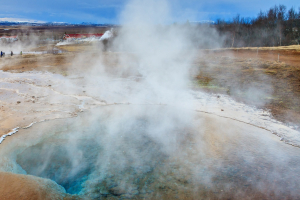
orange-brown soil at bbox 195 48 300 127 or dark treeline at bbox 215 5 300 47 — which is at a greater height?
dark treeline at bbox 215 5 300 47

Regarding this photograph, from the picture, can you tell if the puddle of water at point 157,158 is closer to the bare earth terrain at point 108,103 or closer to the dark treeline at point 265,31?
the bare earth terrain at point 108,103

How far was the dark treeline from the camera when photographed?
21062mm

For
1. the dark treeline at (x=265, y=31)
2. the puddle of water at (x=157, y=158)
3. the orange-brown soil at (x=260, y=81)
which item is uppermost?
the dark treeline at (x=265, y=31)

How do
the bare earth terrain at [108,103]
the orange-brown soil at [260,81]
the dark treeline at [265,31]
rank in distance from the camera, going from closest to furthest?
the bare earth terrain at [108,103] < the orange-brown soil at [260,81] < the dark treeline at [265,31]

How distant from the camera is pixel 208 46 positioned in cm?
1877

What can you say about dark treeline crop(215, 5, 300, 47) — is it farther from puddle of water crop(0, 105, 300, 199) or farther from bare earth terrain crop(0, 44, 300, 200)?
puddle of water crop(0, 105, 300, 199)

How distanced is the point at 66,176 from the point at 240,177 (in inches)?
100

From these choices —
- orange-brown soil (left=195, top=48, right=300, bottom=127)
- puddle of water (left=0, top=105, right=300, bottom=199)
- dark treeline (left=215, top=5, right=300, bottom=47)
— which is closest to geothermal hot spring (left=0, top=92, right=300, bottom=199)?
puddle of water (left=0, top=105, right=300, bottom=199)

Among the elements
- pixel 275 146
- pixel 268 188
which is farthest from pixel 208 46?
pixel 268 188

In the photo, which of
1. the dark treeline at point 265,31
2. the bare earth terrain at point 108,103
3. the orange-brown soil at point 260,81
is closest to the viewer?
the bare earth terrain at point 108,103

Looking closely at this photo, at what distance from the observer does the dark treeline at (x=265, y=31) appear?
21062mm

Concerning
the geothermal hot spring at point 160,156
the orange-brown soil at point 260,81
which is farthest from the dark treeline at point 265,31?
the geothermal hot spring at point 160,156

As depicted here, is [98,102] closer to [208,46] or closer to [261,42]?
[208,46]

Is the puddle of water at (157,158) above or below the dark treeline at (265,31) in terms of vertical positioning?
below
